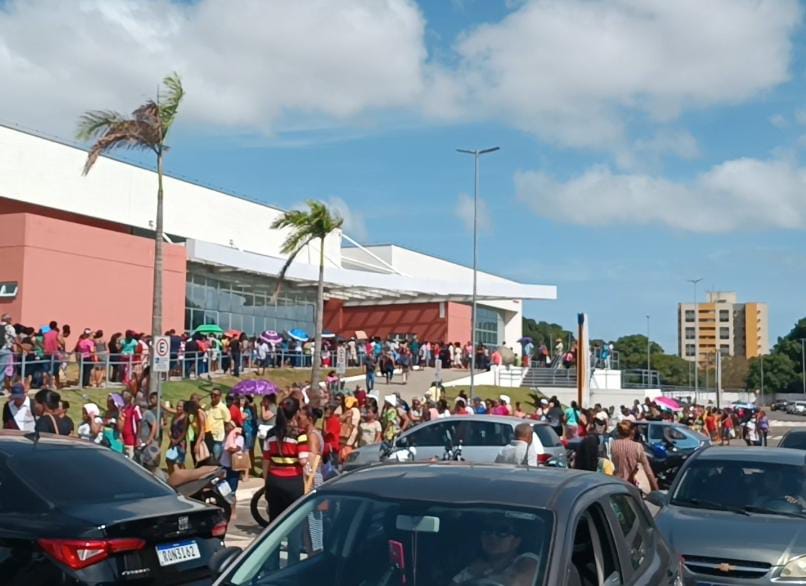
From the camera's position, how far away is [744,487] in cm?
954

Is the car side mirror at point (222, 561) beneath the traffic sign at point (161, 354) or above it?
beneath

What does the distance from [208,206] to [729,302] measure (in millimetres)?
147855

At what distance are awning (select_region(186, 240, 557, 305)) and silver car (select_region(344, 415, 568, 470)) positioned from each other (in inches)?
1073

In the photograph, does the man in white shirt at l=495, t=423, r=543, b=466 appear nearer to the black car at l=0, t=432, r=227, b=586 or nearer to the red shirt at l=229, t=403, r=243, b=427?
the black car at l=0, t=432, r=227, b=586

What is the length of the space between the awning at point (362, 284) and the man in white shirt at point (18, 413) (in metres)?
28.2

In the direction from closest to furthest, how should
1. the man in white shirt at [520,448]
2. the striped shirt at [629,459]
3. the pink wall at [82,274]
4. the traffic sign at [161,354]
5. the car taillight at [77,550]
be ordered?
the car taillight at [77,550]
the man in white shirt at [520,448]
the striped shirt at [629,459]
the traffic sign at [161,354]
the pink wall at [82,274]

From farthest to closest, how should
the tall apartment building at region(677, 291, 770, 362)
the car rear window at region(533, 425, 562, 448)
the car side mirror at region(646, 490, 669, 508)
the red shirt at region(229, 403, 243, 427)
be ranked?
the tall apartment building at region(677, 291, 770, 362) → the red shirt at region(229, 403, 243, 427) → the car rear window at region(533, 425, 562, 448) → the car side mirror at region(646, 490, 669, 508)

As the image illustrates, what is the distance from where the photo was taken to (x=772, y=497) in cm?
935

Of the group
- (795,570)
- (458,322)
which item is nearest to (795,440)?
(795,570)

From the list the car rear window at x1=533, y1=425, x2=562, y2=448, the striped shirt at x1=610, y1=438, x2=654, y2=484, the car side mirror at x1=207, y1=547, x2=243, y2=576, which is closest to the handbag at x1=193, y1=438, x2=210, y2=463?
the car rear window at x1=533, y1=425, x2=562, y2=448

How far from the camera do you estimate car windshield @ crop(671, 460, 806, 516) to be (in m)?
9.24

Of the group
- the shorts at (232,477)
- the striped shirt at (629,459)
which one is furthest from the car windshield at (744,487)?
the shorts at (232,477)

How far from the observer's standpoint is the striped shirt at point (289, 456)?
34.4ft

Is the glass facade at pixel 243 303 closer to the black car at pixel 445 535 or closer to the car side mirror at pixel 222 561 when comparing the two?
the car side mirror at pixel 222 561
